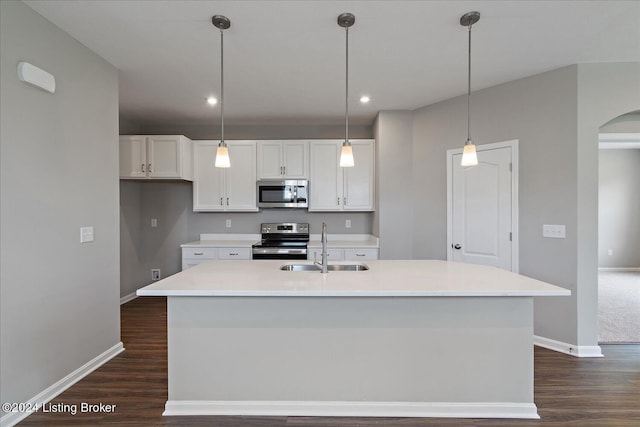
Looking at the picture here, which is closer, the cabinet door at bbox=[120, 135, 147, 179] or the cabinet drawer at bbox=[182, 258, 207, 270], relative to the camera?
the cabinet door at bbox=[120, 135, 147, 179]

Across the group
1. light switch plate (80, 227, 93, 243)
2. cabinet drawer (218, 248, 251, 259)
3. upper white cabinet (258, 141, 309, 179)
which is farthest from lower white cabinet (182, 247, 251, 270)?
light switch plate (80, 227, 93, 243)

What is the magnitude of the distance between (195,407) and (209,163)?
3.21m

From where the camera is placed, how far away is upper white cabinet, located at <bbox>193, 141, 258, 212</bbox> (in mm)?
4312

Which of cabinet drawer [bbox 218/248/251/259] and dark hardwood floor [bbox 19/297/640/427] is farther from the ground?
cabinet drawer [bbox 218/248/251/259]

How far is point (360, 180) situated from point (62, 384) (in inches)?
144

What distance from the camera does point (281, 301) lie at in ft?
6.32

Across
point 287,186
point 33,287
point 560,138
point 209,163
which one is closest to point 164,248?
point 209,163


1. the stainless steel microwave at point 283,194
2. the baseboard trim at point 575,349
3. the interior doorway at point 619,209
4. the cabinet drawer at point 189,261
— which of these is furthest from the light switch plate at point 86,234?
the interior doorway at point 619,209

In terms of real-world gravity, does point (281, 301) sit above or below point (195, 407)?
above

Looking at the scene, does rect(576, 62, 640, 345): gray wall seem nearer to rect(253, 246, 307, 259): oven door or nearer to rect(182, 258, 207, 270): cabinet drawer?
rect(253, 246, 307, 259): oven door

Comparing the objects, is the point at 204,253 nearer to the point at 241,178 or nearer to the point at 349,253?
the point at 241,178

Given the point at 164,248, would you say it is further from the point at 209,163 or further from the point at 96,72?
the point at 96,72

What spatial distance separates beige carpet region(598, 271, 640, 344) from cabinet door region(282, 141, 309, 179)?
149 inches

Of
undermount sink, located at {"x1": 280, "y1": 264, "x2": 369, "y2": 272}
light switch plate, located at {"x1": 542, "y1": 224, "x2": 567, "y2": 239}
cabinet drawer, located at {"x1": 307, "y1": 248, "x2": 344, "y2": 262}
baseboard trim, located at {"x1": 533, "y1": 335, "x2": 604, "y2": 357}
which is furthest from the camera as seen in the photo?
cabinet drawer, located at {"x1": 307, "y1": 248, "x2": 344, "y2": 262}
